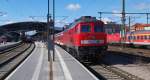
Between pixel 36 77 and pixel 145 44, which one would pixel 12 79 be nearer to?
pixel 36 77

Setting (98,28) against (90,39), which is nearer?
(90,39)

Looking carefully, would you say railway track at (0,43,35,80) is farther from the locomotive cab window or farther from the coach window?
the locomotive cab window

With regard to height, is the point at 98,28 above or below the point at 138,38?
above

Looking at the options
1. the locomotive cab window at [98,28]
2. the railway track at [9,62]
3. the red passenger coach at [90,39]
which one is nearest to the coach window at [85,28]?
the red passenger coach at [90,39]

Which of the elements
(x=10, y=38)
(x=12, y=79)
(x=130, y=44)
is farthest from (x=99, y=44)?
(x=10, y=38)

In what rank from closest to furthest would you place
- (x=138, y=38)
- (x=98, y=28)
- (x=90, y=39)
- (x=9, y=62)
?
(x=90, y=39)
(x=98, y=28)
(x=9, y=62)
(x=138, y=38)

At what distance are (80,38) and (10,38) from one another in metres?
95.9

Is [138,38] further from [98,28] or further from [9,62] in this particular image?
[98,28]

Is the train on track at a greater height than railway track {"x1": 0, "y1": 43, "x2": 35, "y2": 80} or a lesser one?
greater

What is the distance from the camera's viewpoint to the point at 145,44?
5503 centimetres

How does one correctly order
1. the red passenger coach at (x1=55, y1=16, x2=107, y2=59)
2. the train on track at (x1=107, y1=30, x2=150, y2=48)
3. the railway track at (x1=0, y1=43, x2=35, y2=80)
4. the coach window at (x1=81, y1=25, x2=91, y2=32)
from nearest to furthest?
the railway track at (x1=0, y1=43, x2=35, y2=80) → the red passenger coach at (x1=55, y1=16, x2=107, y2=59) → the coach window at (x1=81, y1=25, x2=91, y2=32) → the train on track at (x1=107, y1=30, x2=150, y2=48)

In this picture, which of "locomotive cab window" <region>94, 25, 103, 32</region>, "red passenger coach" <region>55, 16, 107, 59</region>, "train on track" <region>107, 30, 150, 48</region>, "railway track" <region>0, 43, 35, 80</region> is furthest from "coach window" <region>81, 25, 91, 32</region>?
"train on track" <region>107, 30, 150, 48</region>

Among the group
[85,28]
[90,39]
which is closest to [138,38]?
[85,28]

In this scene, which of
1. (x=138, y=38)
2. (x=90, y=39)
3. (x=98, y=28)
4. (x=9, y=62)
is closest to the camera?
(x=90, y=39)
